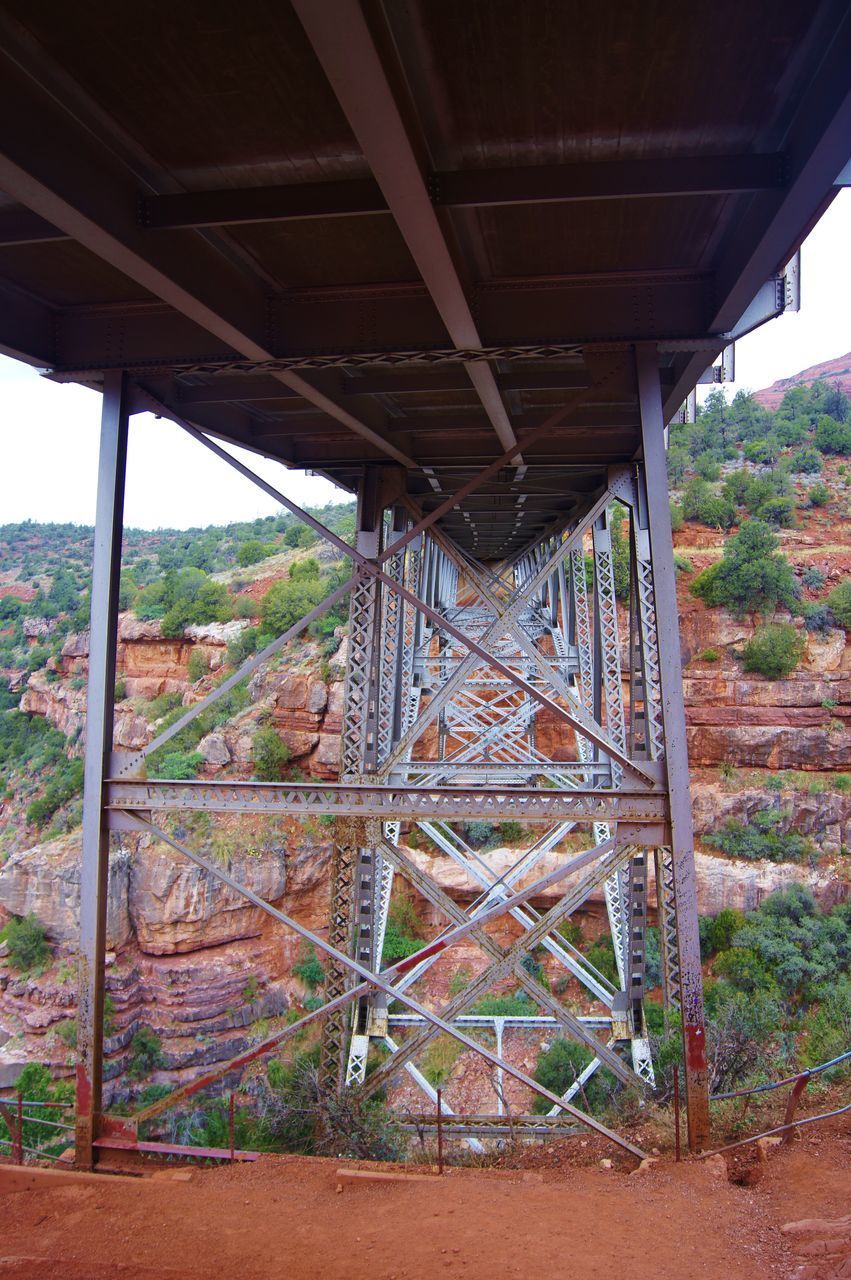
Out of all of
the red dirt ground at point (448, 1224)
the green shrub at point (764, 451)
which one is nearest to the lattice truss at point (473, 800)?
the red dirt ground at point (448, 1224)

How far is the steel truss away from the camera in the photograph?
4.66m

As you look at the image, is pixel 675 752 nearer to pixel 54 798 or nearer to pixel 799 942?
pixel 799 942

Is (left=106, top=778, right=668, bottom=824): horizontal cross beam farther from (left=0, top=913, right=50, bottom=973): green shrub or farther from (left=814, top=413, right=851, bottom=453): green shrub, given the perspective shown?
(left=814, top=413, right=851, bottom=453): green shrub

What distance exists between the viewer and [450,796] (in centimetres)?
502

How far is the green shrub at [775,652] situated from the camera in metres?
20.1

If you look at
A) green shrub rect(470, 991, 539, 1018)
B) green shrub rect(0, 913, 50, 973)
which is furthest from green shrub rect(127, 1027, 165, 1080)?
green shrub rect(470, 991, 539, 1018)

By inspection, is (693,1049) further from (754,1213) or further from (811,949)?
(811,949)

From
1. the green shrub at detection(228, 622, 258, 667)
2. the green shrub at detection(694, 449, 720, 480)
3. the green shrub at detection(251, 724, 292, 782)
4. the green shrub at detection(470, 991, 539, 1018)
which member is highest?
the green shrub at detection(694, 449, 720, 480)

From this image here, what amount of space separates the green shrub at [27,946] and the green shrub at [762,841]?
1517 cm

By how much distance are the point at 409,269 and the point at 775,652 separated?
59.9 feet

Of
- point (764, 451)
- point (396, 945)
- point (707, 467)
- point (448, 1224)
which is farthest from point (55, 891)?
point (764, 451)

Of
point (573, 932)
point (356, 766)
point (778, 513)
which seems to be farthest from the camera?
point (778, 513)

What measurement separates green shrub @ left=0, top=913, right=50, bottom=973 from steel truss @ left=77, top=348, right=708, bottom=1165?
8.88 m

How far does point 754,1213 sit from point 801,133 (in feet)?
15.0
